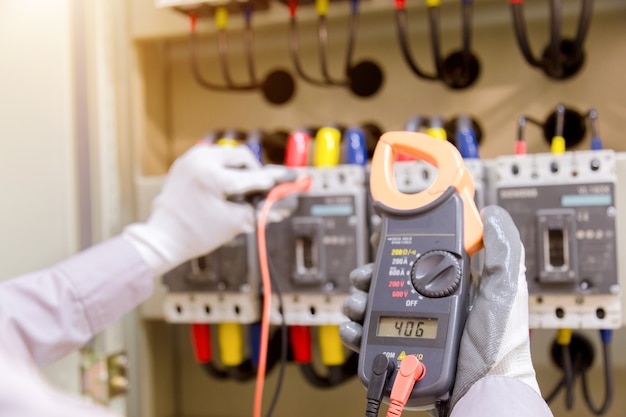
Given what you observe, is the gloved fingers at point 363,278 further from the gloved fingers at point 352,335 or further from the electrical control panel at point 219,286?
the electrical control panel at point 219,286

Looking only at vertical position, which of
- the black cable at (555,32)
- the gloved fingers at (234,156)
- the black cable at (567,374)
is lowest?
the black cable at (567,374)

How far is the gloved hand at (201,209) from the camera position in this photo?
97cm

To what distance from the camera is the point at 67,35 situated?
1027 mm

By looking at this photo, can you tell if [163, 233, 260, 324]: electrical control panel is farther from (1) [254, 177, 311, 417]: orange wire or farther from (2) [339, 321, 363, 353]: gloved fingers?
(2) [339, 321, 363, 353]: gloved fingers

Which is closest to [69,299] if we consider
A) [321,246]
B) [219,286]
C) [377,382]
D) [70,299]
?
[70,299]

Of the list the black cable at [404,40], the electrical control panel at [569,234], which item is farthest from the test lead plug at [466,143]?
the black cable at [404,40]

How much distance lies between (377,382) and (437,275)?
128mm

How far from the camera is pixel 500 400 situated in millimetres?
606

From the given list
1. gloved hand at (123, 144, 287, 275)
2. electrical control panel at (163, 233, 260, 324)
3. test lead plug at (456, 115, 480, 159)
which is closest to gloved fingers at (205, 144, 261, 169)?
gloved hand at (123, 144, 287, 275)

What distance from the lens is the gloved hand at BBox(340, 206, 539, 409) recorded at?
0.64 meters

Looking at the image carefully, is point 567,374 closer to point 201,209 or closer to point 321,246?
point 321,246

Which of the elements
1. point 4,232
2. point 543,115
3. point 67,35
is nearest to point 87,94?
point 67,35

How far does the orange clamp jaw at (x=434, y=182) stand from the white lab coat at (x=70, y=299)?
1.40 feet

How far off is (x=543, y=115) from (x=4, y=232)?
899 millimetres
